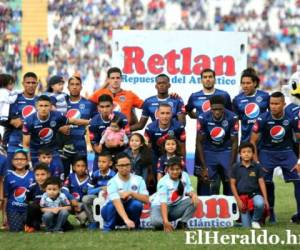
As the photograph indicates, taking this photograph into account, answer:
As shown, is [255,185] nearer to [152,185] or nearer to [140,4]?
[152,185]

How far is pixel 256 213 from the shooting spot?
12.3 metres

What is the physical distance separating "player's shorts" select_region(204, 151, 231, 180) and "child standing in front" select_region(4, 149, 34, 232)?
A: 7.59 ft

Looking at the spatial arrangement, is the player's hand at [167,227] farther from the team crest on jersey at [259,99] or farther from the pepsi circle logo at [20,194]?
the team crest on jersey at [259,99]

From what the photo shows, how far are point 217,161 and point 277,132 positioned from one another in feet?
2.82

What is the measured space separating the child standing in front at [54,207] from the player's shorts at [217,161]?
2.05m

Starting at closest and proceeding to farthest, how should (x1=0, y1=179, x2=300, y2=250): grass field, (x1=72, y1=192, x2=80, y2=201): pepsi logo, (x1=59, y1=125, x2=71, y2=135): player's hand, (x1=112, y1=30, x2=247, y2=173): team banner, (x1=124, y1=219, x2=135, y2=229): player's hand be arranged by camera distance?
(x1=0, y1=179, x2=300, y2=250): grass field
(x1=124, y1=219, x2=135, y2=229): player's hand
(x1=72, y1=192, x2=80, y2=201): pepsi logo
(x1=59, y1=125, x2=71, y2=135): player's hand
(x1=112, y1=30, x2=247, y2=173): team banner

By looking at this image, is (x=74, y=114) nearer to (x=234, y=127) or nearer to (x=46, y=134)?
(x=46, y=134)

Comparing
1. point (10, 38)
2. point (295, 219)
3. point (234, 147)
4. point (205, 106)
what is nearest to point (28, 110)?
point (205, 106)

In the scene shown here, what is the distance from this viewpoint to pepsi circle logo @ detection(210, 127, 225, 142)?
42.8 ft

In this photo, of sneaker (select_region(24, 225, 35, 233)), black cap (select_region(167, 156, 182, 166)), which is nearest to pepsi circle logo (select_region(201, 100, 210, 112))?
black cap (select_region(167, 156, 182, 166))

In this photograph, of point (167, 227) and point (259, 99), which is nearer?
point (167, 227)

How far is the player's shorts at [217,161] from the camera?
13.1 m

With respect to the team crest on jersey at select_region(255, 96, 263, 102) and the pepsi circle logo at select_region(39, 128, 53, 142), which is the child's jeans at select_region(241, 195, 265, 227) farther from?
the pepsi circle logo at select_region(39, 128, 53, 142)

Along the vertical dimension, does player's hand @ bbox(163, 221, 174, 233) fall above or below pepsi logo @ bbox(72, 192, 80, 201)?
below
